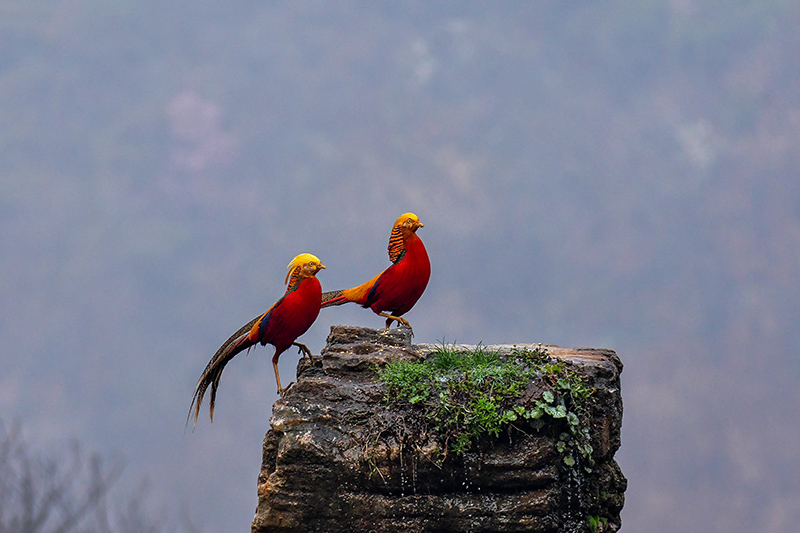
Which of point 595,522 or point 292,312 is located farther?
point 292,312

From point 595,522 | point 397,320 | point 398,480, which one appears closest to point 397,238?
point 397,320

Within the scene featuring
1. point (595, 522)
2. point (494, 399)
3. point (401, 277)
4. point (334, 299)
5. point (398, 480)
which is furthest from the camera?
point (334, 299)

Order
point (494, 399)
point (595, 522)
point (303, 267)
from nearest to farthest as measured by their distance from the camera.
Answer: point (494, 399)
point (595, 522)
point (303, 267)

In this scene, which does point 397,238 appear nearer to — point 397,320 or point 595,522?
point 397,320

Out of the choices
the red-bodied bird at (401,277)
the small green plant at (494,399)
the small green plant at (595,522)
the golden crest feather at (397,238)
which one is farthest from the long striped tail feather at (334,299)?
the small green plant at (595,522)

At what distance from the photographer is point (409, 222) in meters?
7.67

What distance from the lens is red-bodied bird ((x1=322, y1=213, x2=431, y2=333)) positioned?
7.65 meters

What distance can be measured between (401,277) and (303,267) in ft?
3.74

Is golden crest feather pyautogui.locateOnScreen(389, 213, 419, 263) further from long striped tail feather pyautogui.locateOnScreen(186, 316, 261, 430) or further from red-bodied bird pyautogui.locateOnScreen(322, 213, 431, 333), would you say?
long striped tail feather pyautogui.locateOnScreen(186, 316, 261, 430)

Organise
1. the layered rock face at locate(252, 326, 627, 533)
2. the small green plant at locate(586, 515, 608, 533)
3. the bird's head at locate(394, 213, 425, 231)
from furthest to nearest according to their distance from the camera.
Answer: the bird's head at locate(394, 213, 425, 231) < the small green plant at locate(586, 515, 608, 533) < the layered rock face at locate(252, 326, 627, 533)

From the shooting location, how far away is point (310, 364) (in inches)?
289

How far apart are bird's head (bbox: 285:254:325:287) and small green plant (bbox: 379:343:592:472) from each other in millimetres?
1175

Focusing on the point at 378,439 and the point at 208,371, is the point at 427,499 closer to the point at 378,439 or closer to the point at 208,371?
the point at 378,439

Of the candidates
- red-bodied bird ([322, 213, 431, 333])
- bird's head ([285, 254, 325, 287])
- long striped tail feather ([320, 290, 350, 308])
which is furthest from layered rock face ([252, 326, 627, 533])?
long striped tail feather ([320, 290, 350, 308])
